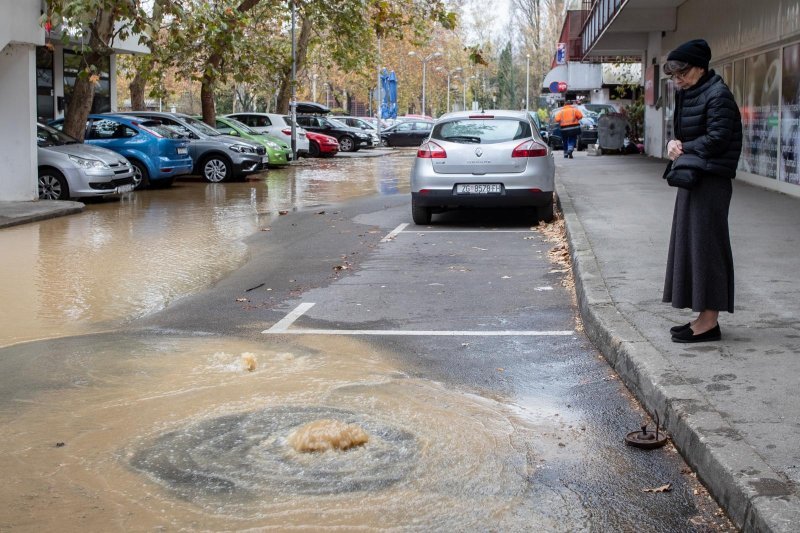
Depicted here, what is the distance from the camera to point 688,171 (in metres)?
6.11

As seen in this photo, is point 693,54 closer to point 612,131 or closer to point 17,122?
point 17,122

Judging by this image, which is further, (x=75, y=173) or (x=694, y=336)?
(x=75, y=173)

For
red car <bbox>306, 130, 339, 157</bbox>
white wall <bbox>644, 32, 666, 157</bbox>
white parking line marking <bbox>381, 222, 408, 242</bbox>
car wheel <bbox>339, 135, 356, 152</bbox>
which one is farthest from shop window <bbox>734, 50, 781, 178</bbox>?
car wheel <bbox>339, 135, 356, 152</bbox>

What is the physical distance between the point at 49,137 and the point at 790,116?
518 inches

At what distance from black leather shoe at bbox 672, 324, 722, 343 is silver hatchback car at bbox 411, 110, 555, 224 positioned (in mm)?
7667

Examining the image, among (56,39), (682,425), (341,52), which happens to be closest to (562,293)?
(682,425)

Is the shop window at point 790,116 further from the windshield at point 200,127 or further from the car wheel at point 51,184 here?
the windshield at point 200,127

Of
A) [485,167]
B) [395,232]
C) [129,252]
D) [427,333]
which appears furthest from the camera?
[395,232]

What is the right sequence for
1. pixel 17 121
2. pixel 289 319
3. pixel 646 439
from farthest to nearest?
pixel 17 121 < pixel 289 319 < pixel 646 439

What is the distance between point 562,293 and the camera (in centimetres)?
913

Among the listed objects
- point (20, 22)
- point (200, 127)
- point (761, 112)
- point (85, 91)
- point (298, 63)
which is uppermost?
point (298, 63)

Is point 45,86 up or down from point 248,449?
up

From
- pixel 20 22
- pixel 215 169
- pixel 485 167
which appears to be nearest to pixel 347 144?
pixel 215 169

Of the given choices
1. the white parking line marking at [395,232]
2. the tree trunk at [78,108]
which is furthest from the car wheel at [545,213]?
the tree trunk at [78,108]
